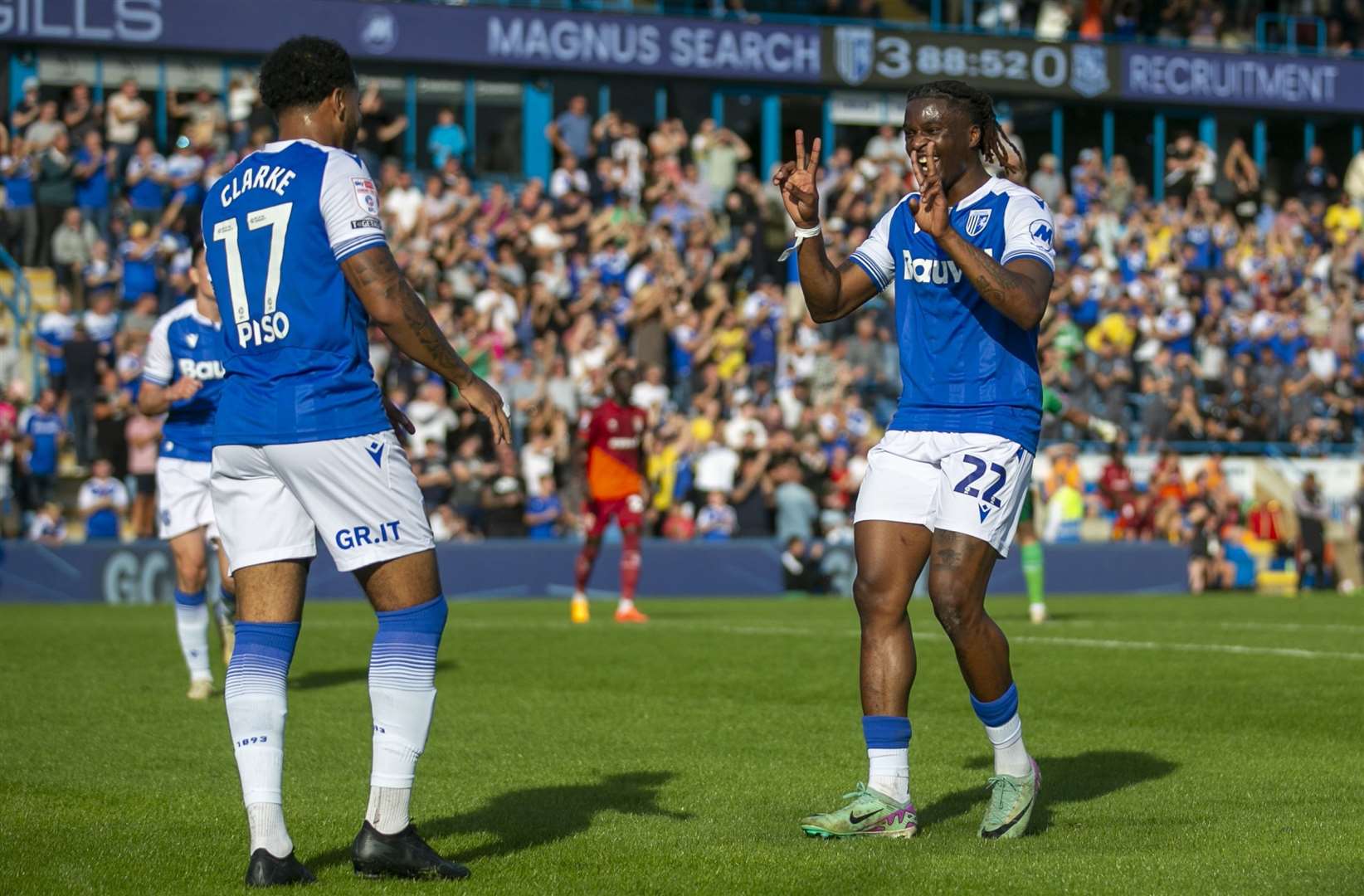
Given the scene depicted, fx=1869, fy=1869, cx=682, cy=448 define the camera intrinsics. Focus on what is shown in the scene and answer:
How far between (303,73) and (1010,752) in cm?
338

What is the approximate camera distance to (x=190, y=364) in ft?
36.0

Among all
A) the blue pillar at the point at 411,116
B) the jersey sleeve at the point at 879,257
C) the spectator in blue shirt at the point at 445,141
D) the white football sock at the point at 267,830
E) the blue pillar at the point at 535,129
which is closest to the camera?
the white football sock at the point at 267,830

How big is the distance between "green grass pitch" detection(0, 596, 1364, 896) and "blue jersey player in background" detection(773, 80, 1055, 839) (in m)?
0.32

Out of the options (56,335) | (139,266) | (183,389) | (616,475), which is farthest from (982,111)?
(139,266)

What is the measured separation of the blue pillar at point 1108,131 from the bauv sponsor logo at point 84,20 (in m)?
18.4

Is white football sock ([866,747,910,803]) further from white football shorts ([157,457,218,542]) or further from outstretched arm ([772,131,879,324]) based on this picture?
white football shorts ([157,457,218,542])

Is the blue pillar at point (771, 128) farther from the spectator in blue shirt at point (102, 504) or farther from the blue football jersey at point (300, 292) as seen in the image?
the blue football jersey at point (300, 292)

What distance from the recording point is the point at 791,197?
6.58m

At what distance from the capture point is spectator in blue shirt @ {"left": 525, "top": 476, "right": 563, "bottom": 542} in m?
23.5

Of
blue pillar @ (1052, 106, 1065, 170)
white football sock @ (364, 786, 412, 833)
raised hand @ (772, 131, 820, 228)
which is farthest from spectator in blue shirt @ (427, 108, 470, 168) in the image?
white football sock @ (364, 786, 412, 833)

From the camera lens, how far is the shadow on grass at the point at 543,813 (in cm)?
627

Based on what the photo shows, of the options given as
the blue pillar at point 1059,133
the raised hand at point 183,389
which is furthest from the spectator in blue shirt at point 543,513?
the blue pillar at point 1059,133

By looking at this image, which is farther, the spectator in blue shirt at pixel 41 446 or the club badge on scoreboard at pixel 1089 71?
the club badge on scoreboard at pixel 1089 71

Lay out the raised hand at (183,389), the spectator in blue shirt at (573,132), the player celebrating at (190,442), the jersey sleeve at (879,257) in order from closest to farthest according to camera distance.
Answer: the jersey sleeve at (879,257) < the raised hand at (183,389) < the player celebrating at (190,442) < the spectator in blue shirt at (573,132)
